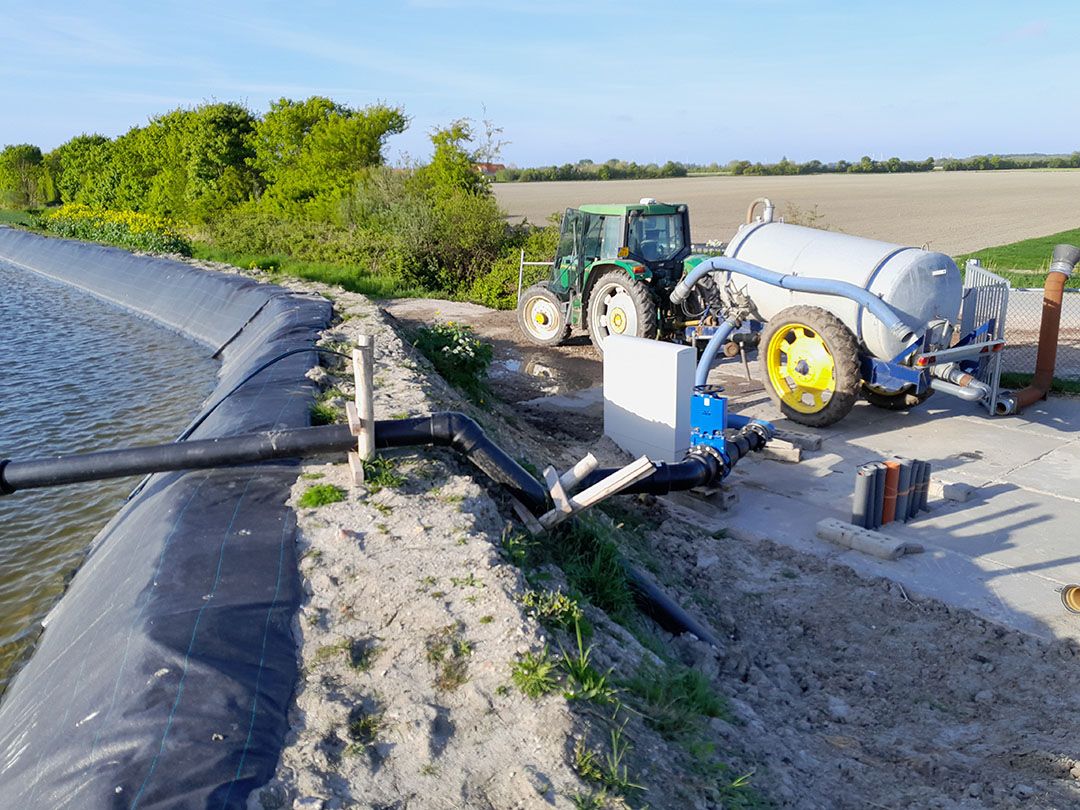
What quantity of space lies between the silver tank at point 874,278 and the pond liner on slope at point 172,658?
630cm

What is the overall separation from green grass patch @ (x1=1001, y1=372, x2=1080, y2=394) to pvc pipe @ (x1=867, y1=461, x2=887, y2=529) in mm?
5505

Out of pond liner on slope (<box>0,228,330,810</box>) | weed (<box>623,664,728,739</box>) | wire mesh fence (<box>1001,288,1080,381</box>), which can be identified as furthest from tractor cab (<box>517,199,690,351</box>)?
weed (<box>623,664,728,739</box>)

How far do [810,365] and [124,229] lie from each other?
1018 inches

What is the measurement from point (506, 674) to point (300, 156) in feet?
83.1

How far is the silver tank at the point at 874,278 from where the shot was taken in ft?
31.8

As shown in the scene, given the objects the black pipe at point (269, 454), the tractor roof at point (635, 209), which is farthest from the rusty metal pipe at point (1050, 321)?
the black pipe at point (269, 454)

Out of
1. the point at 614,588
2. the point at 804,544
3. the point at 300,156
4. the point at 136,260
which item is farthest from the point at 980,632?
the point at 300,156

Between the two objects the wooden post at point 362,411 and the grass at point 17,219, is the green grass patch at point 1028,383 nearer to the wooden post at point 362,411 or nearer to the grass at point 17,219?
the wooden post at point 362,411

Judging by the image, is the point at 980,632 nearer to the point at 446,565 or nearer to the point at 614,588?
the point at 614,588

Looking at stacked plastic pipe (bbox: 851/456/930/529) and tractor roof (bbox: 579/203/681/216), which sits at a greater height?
tractor roof (bbox: 579/203/681/216)

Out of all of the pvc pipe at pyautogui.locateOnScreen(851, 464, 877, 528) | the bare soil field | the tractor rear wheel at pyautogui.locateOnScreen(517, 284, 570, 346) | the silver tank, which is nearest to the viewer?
the pvc pipe at pyautogui.locateOnScreen(851, 464, 877, 528)

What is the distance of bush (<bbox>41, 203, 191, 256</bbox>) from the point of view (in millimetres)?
25072

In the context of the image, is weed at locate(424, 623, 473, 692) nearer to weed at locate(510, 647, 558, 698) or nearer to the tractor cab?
weed at locate(510, 647, 558, 698)

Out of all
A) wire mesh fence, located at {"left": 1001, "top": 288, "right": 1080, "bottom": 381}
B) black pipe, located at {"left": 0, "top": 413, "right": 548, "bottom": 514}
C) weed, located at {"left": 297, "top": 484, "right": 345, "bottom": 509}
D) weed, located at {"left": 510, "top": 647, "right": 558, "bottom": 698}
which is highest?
black pipe, located at {"left": 0, "top": 413, "right": 548, "bottom": 514}
